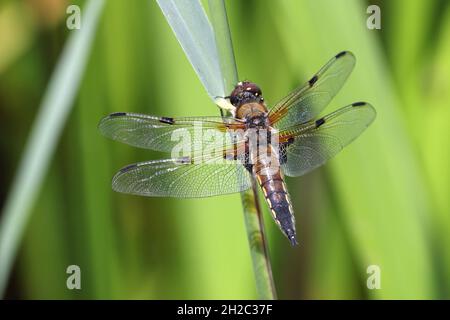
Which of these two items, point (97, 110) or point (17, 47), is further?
point (17, 47)

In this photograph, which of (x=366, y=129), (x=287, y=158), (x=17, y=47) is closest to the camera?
(x=366, y=129)

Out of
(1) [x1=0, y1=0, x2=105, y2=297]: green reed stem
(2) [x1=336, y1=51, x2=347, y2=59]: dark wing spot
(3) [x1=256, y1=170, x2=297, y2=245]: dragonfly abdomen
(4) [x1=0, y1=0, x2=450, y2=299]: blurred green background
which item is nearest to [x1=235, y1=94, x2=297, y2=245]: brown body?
(3) [x1=256, y1=170, x2=297, y2=245]: dragonfly abdomen

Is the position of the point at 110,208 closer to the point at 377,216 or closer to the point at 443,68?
the point at 377,216

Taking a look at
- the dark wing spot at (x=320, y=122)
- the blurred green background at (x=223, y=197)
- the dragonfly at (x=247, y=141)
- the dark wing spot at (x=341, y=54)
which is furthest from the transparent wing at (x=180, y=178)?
the dark wing spot at (x=341, y=54)

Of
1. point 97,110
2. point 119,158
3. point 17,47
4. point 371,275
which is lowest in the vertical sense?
point 371,275

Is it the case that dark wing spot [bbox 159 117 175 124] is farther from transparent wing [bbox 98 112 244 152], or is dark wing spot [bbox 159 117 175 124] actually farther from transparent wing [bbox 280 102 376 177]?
transparent wing [bbox 280 102 376 177]

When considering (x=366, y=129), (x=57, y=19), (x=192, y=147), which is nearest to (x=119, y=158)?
(x=192, y=147)

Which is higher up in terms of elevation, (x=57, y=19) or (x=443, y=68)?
(x=57, y=19)

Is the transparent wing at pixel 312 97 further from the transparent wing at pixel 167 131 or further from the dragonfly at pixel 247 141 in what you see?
the transparent wing at pixel 167 131
